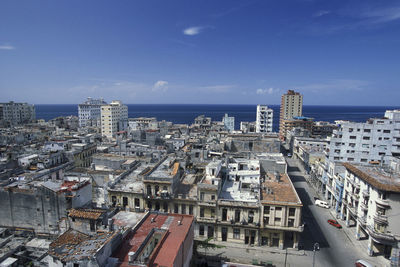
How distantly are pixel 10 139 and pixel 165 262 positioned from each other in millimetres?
93999

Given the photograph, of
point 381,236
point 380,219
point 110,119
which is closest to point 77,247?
point 381,236

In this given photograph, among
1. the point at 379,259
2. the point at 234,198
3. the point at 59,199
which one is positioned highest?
the point at 59,199

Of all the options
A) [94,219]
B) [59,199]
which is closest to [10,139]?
[59,199]

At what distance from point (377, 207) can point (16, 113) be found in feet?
673

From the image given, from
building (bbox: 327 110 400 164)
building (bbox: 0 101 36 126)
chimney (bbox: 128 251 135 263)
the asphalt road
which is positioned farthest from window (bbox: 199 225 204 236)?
building (bbox: 0 101 36 126)

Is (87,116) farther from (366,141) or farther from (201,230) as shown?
(366,141)

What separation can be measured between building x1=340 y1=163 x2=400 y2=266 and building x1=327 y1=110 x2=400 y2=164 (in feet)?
60.5

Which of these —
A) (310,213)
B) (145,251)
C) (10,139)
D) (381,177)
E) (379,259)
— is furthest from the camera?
(10,139)

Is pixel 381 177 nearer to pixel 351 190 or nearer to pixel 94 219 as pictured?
pixel 351 190

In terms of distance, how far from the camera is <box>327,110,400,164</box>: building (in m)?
60.9

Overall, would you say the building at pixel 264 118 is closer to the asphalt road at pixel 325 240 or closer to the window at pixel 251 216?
the asphalt road at pixel 325 240

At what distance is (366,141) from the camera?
6216 centimetres

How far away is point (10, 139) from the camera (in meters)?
88.7

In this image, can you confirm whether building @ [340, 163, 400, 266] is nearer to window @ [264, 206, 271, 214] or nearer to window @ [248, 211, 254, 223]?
window @ [264, 206, 271, 214]
